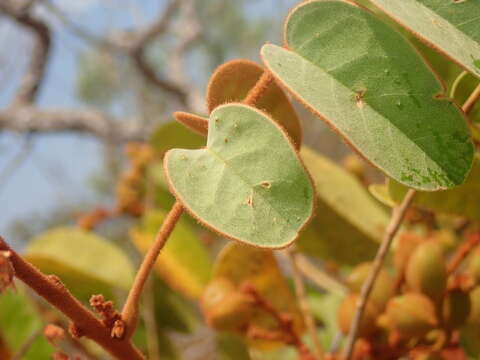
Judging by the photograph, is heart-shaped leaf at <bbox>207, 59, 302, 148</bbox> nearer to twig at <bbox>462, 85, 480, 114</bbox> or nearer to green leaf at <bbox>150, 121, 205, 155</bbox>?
twig at <bbox>462, 85, 480, 114</bbox>

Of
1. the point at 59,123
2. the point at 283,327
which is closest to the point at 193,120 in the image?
the point at 283,327

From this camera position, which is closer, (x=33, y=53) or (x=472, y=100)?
(x=472, y=100)

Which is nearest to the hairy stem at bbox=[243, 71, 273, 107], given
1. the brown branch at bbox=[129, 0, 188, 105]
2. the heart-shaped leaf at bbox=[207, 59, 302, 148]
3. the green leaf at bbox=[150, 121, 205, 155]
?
the heart-shaped leaf at bbox=[207, 59, 302, 148]

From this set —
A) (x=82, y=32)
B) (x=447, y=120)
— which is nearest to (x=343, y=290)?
(x=447, y=120)

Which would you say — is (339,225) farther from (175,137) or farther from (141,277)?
(141,277)

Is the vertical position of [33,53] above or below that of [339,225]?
below

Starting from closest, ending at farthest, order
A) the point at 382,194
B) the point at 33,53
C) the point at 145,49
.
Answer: the point at 382,194, the point at 33,53, the point at 145,49

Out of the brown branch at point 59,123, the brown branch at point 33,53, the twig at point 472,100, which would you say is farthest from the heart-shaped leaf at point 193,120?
the brown branch at point 33,53
